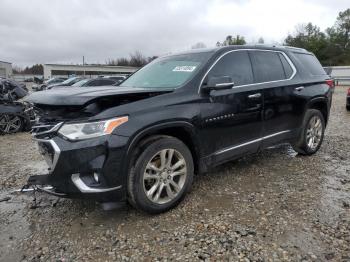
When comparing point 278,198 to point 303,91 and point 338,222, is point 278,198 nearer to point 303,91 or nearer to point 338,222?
point 338,222

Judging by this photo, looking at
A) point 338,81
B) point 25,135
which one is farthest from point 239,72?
point 338,81

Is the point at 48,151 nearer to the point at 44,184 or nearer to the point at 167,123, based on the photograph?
the point at 44,184

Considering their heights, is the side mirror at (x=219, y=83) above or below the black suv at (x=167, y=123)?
above

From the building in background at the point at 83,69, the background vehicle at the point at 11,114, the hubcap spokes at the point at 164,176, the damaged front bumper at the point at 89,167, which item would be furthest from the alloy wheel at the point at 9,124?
the building in background at the point at 83,69

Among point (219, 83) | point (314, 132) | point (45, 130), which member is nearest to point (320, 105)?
point (314, 132)

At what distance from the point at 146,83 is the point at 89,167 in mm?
1696

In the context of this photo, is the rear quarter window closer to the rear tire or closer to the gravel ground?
the rear tire

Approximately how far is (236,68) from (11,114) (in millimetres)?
7300

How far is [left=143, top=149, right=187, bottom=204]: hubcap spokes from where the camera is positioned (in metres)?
3.46

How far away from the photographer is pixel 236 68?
14.3 ft

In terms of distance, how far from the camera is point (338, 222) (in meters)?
3.36

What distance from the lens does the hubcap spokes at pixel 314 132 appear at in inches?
220

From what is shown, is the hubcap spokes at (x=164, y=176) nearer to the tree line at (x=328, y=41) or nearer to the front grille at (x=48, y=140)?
the front grille at (x=48, y=140)

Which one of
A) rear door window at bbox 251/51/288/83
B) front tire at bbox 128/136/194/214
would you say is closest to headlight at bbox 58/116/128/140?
front tire at bbox 128/136/194/214
